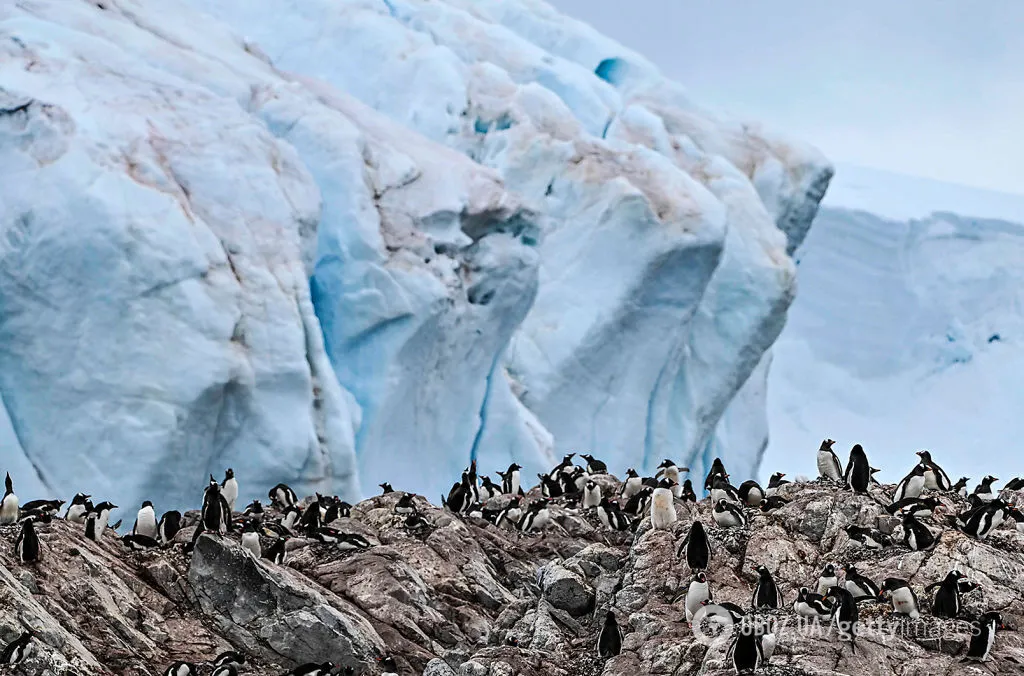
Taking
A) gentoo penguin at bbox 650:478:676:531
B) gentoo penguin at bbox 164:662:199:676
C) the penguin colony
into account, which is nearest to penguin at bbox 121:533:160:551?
the penguin colony

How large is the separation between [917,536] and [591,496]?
5615 mm

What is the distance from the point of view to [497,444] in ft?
77.9

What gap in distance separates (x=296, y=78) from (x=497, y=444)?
27.2 ft

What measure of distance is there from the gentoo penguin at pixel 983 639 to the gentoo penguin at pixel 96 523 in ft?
25.5

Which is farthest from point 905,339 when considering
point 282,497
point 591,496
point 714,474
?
point 282,497

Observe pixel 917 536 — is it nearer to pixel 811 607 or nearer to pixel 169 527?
pixel 811 607

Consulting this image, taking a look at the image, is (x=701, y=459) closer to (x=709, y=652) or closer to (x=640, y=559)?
(x=640, y=559)

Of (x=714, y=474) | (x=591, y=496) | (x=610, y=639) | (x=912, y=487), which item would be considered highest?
(x=912, y=487)

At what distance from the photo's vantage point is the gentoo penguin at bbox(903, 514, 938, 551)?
10688 millimetres

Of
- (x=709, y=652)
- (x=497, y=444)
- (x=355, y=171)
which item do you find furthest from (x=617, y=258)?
(x=709, y=652)

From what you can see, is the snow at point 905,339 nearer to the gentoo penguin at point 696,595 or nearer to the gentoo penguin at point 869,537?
the gentoo penguin at point 869,537

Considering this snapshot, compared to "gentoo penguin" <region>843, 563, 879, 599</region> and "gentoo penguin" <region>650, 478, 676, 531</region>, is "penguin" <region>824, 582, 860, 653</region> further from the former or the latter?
"gentoo penguin" <region>650, 478, 676, 531</region>

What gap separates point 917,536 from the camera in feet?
35.2

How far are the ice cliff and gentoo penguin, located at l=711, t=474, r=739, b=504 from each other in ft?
22.7
